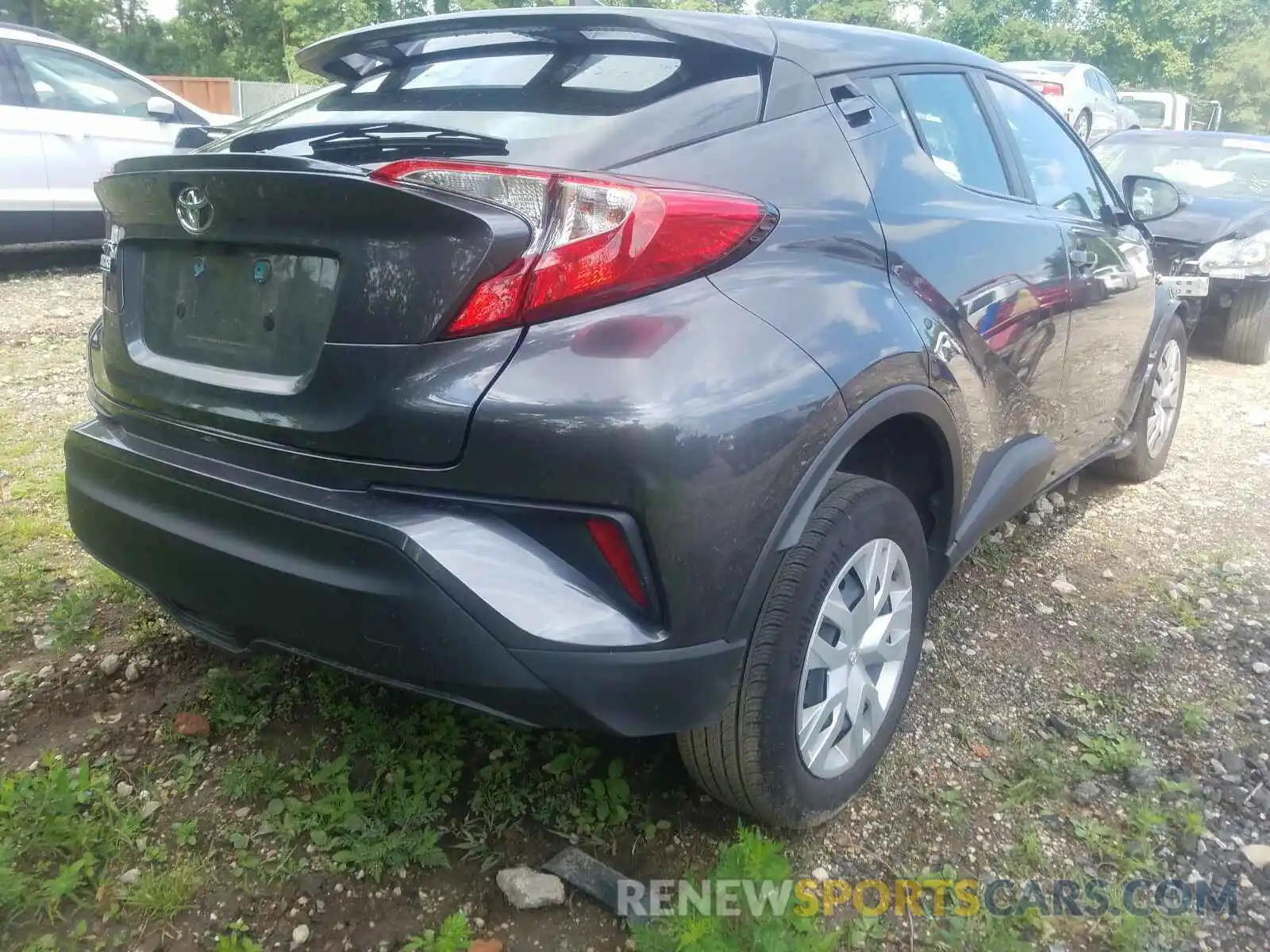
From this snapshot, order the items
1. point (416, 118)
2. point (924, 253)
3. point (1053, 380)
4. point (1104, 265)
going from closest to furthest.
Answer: point (416, 118) → point (924, 253) → point (1053, 380) → point (1104, 265)

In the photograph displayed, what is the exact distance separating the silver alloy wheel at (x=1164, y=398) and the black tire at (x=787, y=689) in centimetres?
264

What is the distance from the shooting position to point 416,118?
6.58ft

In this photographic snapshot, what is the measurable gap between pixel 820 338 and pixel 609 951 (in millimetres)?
1207

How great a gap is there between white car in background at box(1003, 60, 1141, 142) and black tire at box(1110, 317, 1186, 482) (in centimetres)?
885

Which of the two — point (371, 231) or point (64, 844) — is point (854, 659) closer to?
point (371, 231)

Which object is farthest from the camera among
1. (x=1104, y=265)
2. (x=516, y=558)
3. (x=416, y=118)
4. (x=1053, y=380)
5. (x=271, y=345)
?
(x=1104, y=265)

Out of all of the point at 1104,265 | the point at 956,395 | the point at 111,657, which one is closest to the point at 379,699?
the point at 111,657

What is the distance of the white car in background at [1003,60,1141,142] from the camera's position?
1329 cm

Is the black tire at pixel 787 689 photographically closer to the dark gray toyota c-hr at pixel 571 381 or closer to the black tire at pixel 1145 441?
the dark gray toyota c-hr at pixel 571 381

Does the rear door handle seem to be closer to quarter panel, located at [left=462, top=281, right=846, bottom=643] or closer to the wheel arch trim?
the wheel arch trim

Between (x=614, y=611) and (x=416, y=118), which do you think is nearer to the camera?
(x=614, y=611)

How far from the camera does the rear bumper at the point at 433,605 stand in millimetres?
1613

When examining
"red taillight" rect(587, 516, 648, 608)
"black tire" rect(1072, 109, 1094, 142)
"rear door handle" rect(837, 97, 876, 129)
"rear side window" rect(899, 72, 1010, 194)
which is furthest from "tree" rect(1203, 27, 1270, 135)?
"red taillight" rect(587, 516, 648, 608)

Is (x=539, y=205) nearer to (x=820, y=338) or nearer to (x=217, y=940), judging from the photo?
(x=820, y=338)
